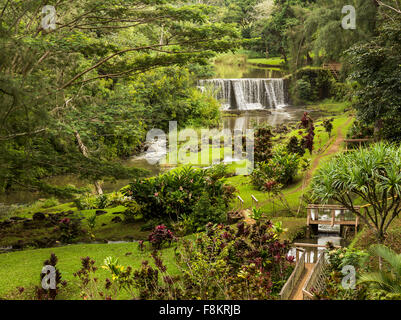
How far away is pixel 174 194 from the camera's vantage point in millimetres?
10102

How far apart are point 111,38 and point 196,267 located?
16.3 meters

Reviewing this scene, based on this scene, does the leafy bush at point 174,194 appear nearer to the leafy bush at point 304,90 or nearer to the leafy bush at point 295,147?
the leafy bush at point 295,147

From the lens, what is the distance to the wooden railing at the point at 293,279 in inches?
233

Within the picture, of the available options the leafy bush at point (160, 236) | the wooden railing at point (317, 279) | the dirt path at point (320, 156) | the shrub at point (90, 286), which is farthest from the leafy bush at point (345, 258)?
the dirt path at point (320, 156)

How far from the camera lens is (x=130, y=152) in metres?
21.8

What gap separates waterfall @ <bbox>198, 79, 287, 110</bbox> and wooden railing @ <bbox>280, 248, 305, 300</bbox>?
25.4 m

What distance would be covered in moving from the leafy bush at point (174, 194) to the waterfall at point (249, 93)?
2150cm

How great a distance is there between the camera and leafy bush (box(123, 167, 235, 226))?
1018 cm

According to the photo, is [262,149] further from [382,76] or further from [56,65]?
[56,65]

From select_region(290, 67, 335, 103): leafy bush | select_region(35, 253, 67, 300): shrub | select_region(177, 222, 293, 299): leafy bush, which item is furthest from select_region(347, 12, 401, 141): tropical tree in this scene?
select_region(290, 67, 335, 103): leafy bush

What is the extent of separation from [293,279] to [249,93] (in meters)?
28.1
